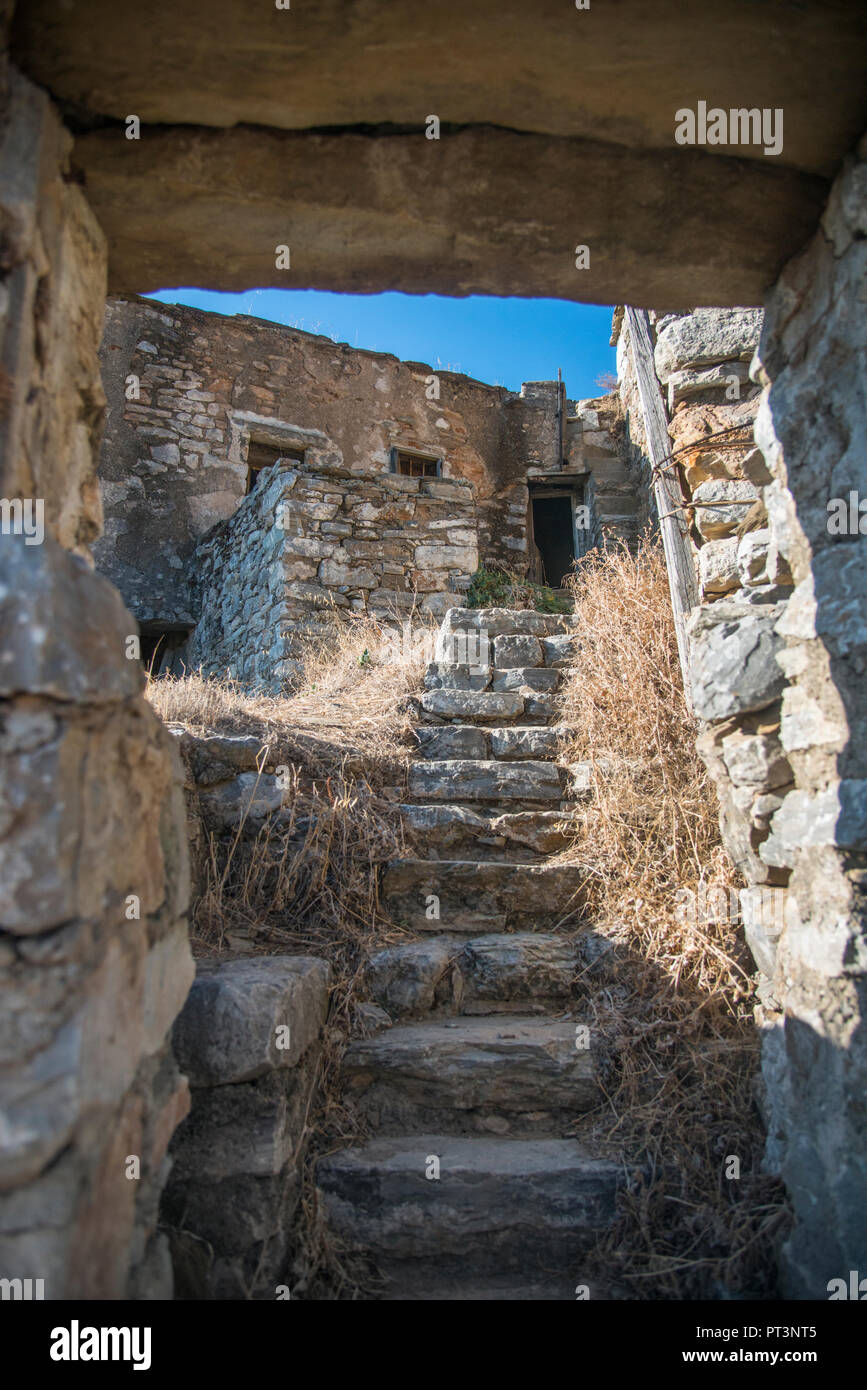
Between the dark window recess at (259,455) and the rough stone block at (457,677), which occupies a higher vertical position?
the dark window recess at (259,455)

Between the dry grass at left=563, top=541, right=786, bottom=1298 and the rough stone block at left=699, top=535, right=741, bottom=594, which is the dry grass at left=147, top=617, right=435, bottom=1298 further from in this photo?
the rough stone block at left=699, top=535, right=741, bottom=594

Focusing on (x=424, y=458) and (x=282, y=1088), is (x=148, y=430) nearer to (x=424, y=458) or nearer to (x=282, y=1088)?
(x=424, y=458)

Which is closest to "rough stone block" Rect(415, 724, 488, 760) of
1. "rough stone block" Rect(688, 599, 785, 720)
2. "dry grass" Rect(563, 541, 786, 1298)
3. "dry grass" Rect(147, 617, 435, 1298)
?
"dry grass" Rect(147, 617, 435, 1298)

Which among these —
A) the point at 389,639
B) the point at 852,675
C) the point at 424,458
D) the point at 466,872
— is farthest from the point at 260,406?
the point at 852,675

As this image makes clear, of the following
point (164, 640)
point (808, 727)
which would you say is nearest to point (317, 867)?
point (808, 727)

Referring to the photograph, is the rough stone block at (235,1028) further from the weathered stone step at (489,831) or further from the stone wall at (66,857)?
the weathered stone step at (489,831)

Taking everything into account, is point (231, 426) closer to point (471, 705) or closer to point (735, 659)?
point (471, 705)

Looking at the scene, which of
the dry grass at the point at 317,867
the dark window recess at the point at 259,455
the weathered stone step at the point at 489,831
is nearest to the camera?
the dry grass at the point at 317,867

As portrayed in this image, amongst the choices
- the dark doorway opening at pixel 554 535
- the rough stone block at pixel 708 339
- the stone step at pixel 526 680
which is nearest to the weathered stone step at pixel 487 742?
the stone step at pixel 526 680

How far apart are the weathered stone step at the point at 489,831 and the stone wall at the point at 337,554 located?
2.78 meters

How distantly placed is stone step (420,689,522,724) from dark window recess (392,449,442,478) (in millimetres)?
5862

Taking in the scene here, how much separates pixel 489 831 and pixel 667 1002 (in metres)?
1.12

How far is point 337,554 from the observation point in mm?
6641

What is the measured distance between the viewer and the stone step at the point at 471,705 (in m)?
4.52
